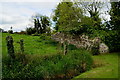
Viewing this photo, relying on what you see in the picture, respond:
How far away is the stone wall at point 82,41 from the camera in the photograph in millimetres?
12469

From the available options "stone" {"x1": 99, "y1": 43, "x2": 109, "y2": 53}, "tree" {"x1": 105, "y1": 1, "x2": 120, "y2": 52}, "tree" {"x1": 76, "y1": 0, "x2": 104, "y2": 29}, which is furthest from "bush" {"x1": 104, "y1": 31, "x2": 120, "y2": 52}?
"tree" {"x1": 76, "y1": 0, "x2": 104, "y2": 29}

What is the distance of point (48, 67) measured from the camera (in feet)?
25.9

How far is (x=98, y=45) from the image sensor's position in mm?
12406

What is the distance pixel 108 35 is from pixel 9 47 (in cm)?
728

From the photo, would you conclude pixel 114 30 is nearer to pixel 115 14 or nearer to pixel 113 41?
pixel 113 41

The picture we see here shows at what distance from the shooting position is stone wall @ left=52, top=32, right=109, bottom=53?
1247 cm

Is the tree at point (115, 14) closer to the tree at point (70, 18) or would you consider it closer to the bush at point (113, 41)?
the bush at point (113, 41)

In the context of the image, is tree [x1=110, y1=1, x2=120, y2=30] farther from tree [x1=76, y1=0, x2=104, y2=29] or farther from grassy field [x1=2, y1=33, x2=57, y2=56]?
tree [x1=76, y1=0, x2=104, y2=29]

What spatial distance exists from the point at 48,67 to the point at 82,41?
7159mm

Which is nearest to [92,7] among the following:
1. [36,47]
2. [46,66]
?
[36,47]

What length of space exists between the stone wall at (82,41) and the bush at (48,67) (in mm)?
3625

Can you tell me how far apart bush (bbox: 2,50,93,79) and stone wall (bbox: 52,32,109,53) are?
363 cm

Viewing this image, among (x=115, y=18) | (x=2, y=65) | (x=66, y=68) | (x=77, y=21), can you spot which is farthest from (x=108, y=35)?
(x=2, y=65)

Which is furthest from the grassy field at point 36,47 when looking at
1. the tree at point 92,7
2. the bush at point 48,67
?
the tree at point 92,7
